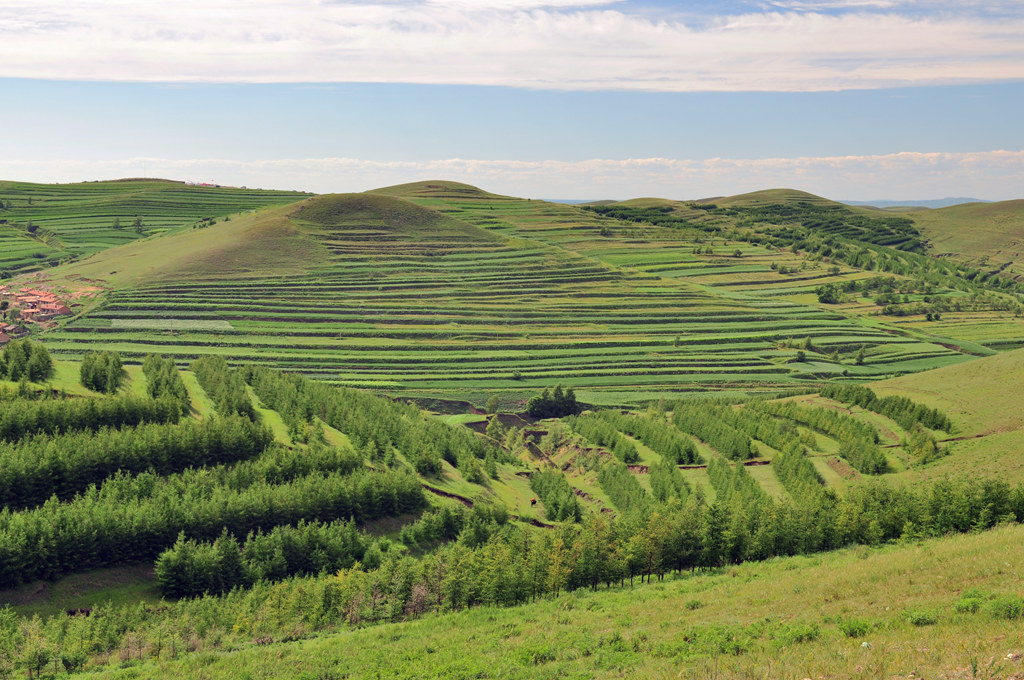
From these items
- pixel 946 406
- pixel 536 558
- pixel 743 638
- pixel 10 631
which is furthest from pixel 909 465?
pixel 10 631

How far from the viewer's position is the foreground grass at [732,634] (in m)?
28.7

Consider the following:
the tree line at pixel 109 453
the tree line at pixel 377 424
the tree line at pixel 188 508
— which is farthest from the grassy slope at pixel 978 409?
the tree line at pixel 109 453

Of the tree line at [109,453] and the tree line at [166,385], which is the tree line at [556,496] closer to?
the tree line at [109,453]

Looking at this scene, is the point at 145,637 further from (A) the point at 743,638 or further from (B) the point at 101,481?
(A) the point at 743,638

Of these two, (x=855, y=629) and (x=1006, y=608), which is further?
(x=855, y=629)

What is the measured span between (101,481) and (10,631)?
2910 centimetres

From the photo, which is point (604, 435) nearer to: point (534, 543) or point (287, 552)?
point (534, 543)

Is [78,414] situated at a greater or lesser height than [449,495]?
greater

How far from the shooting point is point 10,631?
180ft

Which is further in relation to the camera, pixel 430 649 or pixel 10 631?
pixel 10 631

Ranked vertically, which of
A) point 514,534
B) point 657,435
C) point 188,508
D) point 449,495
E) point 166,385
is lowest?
point 449,495

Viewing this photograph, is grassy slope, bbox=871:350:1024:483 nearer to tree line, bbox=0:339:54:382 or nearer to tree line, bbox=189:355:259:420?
tree line, bbox=189:355:259:420

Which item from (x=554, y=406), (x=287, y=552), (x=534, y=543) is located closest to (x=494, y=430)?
(x=554, y=406)

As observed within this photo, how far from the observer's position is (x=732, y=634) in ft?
118
